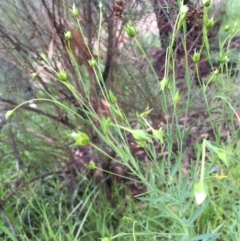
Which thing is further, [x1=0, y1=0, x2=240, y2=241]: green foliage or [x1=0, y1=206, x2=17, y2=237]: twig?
[x1=0, y1=0, x2=240, y2=241]: green foliage

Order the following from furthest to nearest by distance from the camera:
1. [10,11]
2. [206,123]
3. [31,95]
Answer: [206,123] < [31,95] < [10,11]

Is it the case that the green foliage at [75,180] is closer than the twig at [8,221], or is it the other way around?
the twig at [8,221]

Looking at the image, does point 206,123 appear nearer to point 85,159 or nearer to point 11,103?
point 85,159

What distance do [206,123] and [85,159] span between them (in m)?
0.74

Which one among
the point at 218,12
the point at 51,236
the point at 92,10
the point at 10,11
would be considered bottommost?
the point at 51,236

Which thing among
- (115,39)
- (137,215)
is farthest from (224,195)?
(115,39)

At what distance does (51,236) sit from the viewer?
2043mm

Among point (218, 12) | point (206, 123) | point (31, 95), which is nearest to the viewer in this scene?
point (31, 95)

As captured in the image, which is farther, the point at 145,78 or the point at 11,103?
the point at 145,78

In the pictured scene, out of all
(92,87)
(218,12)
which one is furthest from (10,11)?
(218,12)

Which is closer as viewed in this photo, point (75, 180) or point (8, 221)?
point (8, 221)

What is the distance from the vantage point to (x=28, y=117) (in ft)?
7.30

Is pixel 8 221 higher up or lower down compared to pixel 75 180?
higher up

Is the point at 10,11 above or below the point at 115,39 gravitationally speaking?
above
